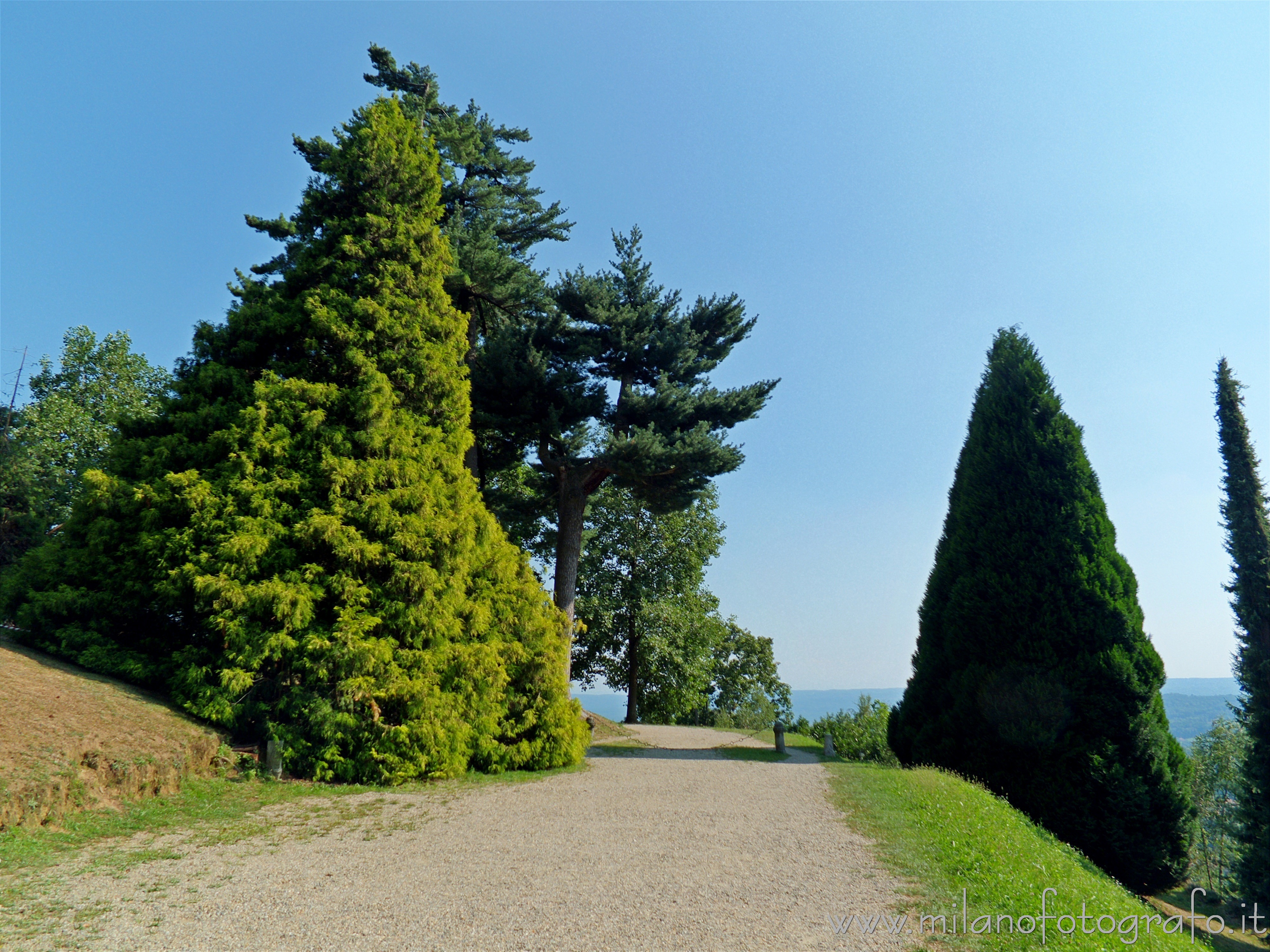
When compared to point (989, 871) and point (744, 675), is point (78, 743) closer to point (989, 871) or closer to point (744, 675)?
point (989, 871)

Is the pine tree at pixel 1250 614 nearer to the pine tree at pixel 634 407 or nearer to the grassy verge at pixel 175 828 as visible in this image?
the pine tree at pixel 634 407

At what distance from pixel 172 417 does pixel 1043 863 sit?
1386 centimetres

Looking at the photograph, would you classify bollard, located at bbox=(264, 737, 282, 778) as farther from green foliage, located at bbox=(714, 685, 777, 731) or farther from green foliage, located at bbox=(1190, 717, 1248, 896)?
green foliage, located at bbox=(1190, 717, 1248, 896)

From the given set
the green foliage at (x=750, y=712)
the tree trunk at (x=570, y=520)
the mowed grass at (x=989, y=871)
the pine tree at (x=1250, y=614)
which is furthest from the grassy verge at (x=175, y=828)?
the green foliage at (x=750, y=712)

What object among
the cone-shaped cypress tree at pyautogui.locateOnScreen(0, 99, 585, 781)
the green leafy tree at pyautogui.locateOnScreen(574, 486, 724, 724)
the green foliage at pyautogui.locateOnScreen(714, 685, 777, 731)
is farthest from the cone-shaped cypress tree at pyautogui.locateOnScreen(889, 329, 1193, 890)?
the green foliage at pyautogui.locateOnScreen(714, 685, 777, 731)

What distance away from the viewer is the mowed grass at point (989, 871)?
4938 millimetres

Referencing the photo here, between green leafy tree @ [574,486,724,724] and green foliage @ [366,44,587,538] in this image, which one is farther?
green leafy tree @ [574,486,724,724]

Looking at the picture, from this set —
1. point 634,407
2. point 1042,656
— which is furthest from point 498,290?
point 1042,656

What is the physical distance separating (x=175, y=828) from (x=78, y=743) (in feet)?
5.25

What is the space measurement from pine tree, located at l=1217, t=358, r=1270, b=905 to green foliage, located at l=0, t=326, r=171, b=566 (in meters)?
27.0

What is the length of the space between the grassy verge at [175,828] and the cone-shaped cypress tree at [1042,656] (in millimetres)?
9298

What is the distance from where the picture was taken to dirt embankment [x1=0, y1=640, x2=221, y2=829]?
652 centimetres

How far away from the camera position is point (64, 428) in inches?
941

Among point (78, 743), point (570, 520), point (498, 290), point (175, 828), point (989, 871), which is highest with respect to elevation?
point (498, 290)
